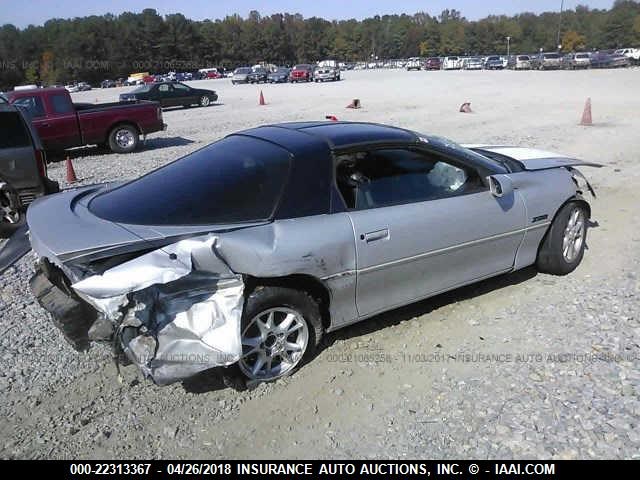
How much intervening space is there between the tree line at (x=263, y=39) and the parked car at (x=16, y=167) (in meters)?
81.9

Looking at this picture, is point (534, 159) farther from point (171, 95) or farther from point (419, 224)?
point (171, 95)

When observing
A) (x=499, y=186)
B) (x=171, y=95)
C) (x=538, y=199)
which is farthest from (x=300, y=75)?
(x=499, y=186)

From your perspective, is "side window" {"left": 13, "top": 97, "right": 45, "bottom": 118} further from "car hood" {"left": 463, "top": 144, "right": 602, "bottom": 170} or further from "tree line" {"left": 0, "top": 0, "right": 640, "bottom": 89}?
"tree line" {"left": 0, "top": 0, "right": 640, "bottom": 89}

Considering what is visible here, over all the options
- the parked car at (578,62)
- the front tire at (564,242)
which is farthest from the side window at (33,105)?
the parked car at (578,62)

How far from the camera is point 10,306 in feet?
15.4

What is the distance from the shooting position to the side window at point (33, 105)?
12.5 metres

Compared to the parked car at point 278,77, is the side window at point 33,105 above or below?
above

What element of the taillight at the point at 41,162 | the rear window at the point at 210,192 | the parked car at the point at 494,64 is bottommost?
the parked car at the point at 494,64

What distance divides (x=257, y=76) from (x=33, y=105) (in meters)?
40.8
